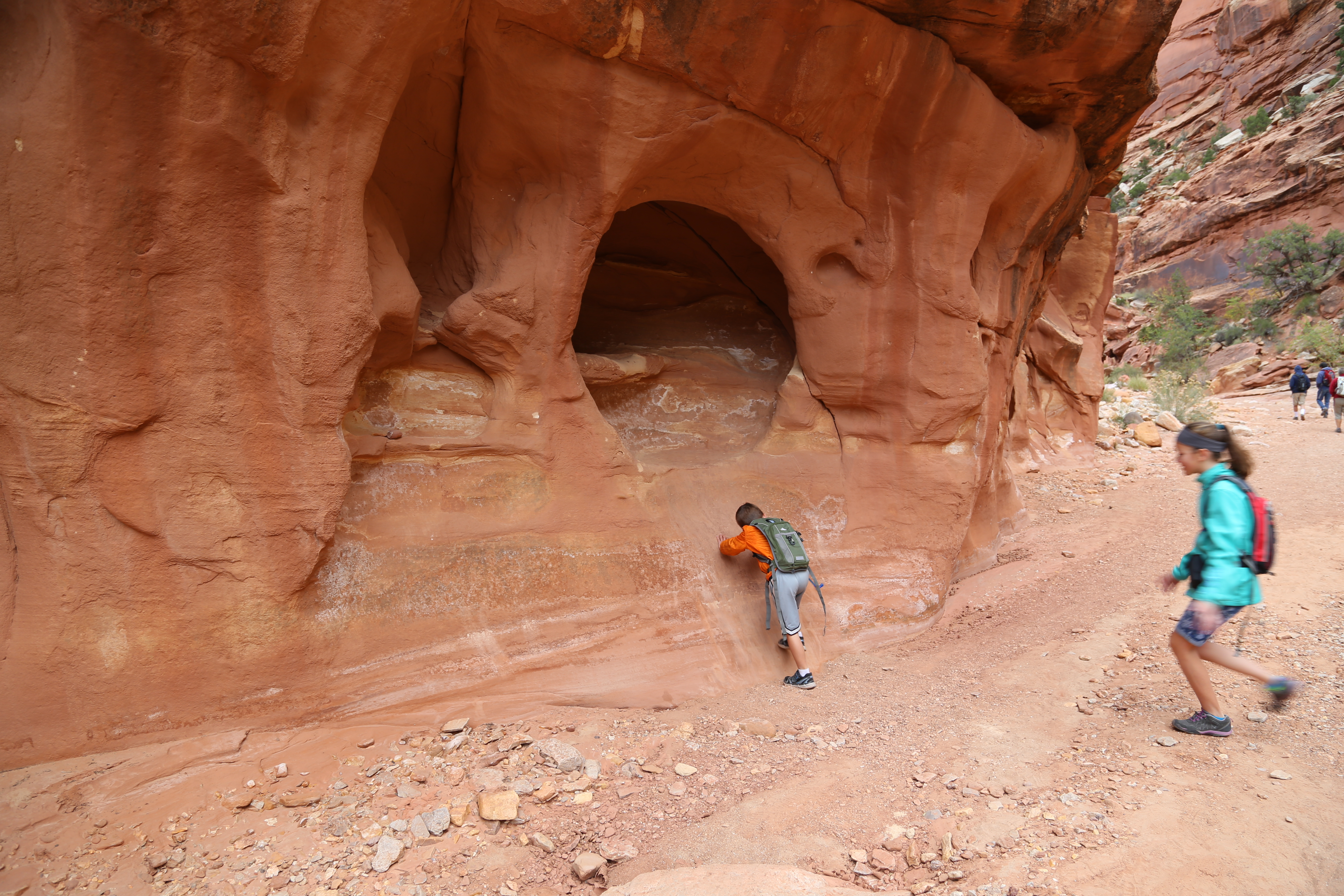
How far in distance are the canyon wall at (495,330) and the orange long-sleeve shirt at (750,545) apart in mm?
183

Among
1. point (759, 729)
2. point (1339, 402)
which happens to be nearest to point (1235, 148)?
point (1339, 402)

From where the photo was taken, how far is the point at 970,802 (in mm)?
3117

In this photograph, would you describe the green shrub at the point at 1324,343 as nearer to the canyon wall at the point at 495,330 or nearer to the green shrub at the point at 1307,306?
the green shrub at the point at 1307,306

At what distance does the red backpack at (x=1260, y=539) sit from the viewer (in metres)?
3.11

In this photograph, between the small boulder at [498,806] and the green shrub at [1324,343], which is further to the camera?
the green shrub at [1324,343]

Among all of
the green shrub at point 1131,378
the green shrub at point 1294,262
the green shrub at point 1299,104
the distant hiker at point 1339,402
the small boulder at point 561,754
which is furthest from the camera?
the green shrub at point 1299,104

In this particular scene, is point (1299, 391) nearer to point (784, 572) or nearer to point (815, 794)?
point (784, 572)

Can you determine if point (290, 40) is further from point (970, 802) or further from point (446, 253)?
point (970, 802)

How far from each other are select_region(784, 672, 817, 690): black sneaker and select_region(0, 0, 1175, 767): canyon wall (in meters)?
0.20

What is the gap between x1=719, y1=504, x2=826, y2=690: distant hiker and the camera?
470 cm

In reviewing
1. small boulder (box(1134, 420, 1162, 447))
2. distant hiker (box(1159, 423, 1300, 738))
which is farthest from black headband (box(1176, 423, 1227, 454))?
small boulder (box(1134, 420, 1162, 447))

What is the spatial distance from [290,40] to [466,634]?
2.97 m

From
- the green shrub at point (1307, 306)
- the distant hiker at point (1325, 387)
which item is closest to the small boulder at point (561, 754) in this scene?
the distant hiker at point (1325, 387)

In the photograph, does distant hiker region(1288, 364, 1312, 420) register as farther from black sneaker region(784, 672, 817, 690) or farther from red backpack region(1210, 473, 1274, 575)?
black sneaker region(784, 672, 817, 690)
